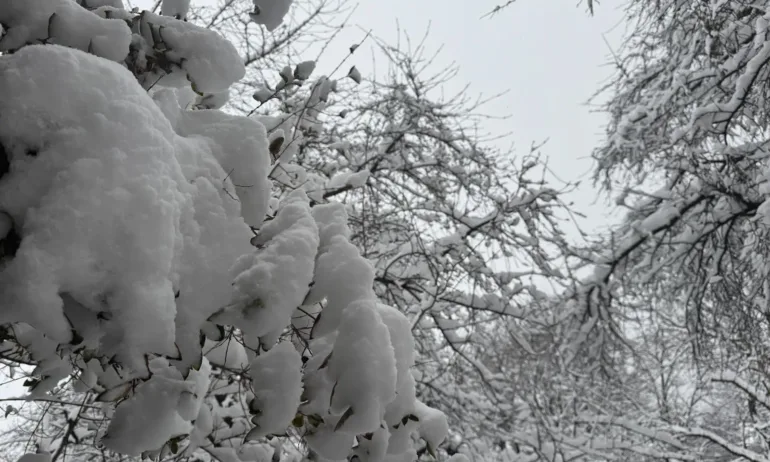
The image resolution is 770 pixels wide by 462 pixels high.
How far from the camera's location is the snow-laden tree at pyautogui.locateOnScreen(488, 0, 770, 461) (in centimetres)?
367

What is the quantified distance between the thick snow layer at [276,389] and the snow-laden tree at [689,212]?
3495mm

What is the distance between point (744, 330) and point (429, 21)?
396cm

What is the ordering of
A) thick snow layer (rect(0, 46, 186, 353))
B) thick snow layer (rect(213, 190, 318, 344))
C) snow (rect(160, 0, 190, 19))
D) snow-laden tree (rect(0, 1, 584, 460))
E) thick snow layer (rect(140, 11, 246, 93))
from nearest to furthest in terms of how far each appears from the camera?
thick snow layer (rect(0, 46, 186, 353)), thick snow layer (rect(213, 190, 318, 344)), thick snow layer (rect(140, 11, 246, 93)), snow (rect(160, 0, 190, 19)), snow-laden tree (rect(0, 1, 584, 460))

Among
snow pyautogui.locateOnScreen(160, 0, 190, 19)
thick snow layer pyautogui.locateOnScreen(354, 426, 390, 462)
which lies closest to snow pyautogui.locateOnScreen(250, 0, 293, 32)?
snow pyautogui.locateOnScreen(160, 0, 190, 19)

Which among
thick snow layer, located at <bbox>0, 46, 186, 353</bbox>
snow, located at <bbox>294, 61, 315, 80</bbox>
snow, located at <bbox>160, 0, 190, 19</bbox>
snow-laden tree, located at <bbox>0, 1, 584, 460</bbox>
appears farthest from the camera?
snow-laden tree, located at <bbox>0, 1, 584, 460</bbox>

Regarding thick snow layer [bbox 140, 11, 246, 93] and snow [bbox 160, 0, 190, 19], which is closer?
thick snow layer [bbox 140, 11, 246, 93]

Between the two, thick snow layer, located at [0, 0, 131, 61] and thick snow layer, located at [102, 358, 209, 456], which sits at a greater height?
thick snow layer, located at [0, 0, 131, 61]

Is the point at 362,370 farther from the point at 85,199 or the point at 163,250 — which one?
the point at 85,199

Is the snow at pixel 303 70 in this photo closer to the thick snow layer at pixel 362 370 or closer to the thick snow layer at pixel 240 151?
the thick snow layer at pixel 240 151

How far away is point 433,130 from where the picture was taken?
4484 mm

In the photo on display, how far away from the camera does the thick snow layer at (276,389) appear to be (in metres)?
0.81

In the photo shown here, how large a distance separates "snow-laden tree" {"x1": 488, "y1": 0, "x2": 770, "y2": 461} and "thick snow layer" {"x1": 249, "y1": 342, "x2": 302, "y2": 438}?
349 cm

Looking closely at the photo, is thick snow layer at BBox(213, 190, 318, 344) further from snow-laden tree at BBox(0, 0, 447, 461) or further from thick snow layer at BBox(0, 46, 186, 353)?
thick snow layer at BBox(0, 46, 186, 353)

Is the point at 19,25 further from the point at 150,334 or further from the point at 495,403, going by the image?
the point at 495,403
